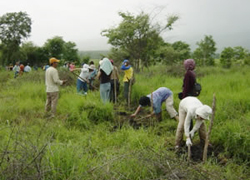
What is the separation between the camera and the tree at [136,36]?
1141cm

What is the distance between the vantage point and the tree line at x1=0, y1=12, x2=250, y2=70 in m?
11.7

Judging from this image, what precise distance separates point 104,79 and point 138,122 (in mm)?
1557

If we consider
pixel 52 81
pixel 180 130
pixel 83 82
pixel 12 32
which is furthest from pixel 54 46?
pixel 180 130

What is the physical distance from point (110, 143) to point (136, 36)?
9597 millimetres

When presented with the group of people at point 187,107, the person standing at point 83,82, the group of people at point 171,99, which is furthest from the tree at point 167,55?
the group of people at point 187,107

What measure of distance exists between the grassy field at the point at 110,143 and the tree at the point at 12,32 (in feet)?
76.9

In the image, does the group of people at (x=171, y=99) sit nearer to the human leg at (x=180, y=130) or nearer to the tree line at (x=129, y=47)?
the human leg at (x=180, y=130)

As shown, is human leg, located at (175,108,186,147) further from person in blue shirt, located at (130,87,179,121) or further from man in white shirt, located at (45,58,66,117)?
man in white shirt, located at (45,58,66,117)

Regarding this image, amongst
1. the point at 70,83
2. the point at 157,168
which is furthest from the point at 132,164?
the point at 70,83

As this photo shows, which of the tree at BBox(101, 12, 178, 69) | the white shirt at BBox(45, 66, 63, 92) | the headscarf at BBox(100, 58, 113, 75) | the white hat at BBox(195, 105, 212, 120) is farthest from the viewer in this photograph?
the tree at BBox(101, 12, 178, 69)

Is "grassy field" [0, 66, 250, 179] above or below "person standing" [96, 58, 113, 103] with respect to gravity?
below

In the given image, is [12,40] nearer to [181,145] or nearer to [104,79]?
[104,79]

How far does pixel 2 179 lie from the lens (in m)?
1.73

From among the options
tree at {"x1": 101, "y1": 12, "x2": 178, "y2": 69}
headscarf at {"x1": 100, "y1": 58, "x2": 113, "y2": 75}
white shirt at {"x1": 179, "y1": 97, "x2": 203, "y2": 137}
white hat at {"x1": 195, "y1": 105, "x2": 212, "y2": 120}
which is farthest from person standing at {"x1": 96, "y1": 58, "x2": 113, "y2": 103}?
tree at {"x1": 101, "y1": 12, "x2": 178, "y2": 69}
